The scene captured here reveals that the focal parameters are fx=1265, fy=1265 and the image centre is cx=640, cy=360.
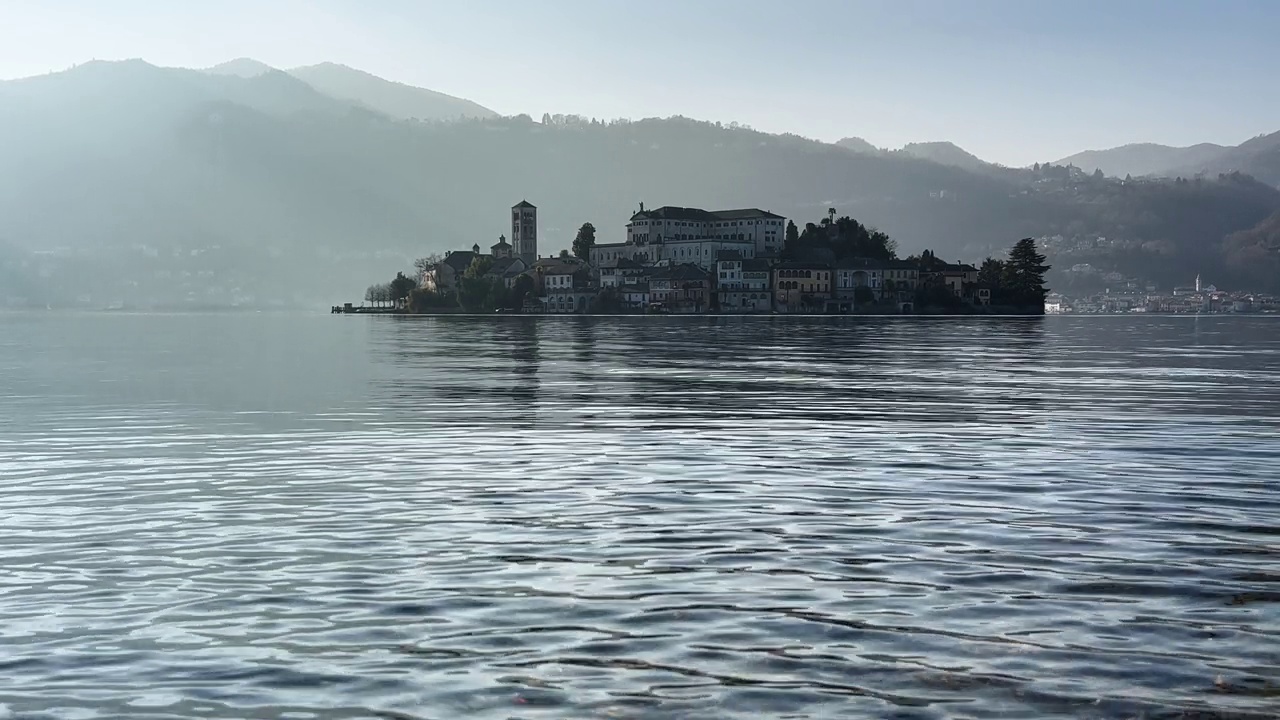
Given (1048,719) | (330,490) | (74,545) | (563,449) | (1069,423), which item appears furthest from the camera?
(1069,423)

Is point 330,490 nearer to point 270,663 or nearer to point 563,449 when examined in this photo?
point 563,449

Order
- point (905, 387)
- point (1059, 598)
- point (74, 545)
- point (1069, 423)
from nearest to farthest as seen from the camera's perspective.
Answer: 1. point (1059, 598)
2. point (74, 545)
3. point (1069, 423)
4. point (905, 387)

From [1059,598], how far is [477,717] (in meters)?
6.23

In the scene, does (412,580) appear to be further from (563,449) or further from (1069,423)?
(1069,423)

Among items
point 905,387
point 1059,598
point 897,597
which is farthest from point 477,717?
point 905,387

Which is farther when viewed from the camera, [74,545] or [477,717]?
[74,545]

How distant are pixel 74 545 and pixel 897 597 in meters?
9.92

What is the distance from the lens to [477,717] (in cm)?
880

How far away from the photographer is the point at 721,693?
30.5ft

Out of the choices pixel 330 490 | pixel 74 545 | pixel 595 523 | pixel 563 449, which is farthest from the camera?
pixel 563 449

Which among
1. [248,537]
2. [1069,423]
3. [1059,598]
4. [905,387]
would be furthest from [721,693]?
[905,387]

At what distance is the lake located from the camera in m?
9.46

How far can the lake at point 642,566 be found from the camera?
9461 mm

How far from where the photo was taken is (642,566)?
45.1 ft
